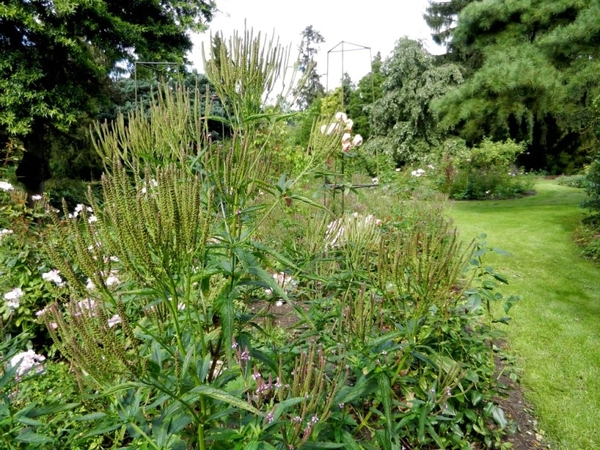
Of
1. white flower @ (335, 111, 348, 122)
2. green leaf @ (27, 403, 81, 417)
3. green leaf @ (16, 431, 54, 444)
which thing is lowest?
green leaf @ (16, 431, 54, 444)

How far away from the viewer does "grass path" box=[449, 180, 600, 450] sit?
2.58 metres

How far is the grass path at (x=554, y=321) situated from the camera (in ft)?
8.45

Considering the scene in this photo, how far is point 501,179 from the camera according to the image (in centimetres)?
1229

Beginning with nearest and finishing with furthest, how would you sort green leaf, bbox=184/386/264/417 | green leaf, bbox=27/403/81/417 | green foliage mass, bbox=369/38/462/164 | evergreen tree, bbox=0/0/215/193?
green leaf, bbox=184/386/264/417 < green leaf, bbox=27/403/81/417 < evergreen tree, bbox=0/0/215/193 < green foliage mass, bbox=369/38/462/164

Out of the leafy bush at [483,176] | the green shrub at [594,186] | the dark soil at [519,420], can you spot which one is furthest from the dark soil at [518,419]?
the leafy bush at [483,176]

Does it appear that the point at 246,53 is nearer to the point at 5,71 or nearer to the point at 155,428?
the point at 155,428

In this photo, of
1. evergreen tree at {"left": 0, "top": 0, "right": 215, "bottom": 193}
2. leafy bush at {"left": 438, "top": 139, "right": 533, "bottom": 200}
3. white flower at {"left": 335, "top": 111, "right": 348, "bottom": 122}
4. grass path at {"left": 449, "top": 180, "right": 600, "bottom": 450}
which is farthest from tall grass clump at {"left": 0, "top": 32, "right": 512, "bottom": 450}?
leafy bush at {"left": 438, "top": 139, "right": 533, "bottom": 200}

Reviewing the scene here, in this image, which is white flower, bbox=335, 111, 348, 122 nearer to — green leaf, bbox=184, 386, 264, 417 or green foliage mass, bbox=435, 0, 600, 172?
green leaf, bbox=184, 386, 264, 417

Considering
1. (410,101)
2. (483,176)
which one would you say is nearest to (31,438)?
(483,176)

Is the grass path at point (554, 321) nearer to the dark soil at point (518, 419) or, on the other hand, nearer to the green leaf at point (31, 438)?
the dark soil at point (518, 419)

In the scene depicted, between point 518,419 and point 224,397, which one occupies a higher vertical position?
point 224,397

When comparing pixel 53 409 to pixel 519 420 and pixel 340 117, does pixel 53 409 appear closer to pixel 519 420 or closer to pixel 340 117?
pixel 340 117

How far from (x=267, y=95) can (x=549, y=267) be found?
5.50m

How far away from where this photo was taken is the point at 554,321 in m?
3.91
